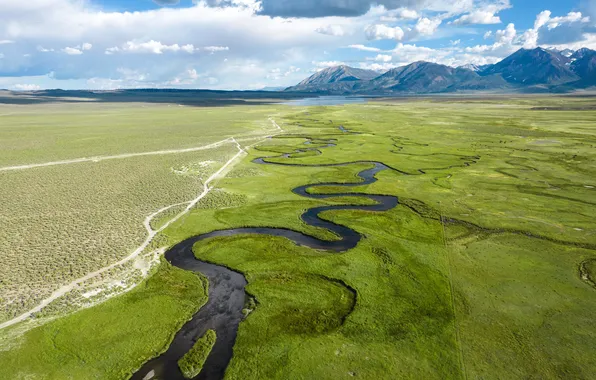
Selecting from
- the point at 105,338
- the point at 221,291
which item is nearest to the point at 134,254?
the point at 221,291

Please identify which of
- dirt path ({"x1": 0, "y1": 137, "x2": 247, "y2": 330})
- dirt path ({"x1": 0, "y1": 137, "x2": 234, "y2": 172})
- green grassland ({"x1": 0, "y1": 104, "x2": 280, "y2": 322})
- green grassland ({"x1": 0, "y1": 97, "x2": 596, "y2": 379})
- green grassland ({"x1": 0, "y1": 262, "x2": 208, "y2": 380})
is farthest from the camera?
dirt path ({"x1": 0, "y1": 137, "x2": 234, "y2": 172})

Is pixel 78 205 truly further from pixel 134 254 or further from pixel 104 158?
pixel 104 158

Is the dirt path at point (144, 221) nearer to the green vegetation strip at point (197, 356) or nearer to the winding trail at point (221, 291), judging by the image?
the winding trail at point (221, 291)

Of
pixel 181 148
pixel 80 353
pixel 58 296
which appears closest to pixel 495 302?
pixel 80 353

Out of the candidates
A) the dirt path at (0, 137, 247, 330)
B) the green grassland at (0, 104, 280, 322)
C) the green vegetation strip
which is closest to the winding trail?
the green vegetation strip

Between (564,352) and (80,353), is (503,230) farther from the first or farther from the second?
(80,353)

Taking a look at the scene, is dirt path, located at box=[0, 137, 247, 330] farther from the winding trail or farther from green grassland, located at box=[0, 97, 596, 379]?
the winding trail
